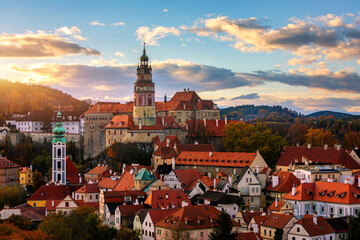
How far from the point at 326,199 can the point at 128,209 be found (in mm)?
19104

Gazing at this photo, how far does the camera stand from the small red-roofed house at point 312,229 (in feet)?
156

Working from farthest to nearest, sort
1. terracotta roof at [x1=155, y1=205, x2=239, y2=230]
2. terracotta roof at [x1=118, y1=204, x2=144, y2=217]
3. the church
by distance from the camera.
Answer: the church < terracotta roof at [x1=118, y1=204, x2=144, y2=217] < terracotta roof at [x1=155, y1=205, x2=239, y2=230]

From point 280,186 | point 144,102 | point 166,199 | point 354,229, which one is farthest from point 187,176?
point 354,229

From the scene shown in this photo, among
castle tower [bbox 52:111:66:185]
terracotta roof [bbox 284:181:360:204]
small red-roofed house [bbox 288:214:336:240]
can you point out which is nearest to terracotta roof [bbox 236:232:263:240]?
small red-roofed house [bbox 288:214:336:240]

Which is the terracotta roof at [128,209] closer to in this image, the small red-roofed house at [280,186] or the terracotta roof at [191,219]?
the terracotta roof at [191,219]

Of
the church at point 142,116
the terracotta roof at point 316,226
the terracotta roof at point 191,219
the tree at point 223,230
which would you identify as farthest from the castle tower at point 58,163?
the terracotta roof at point 316,226

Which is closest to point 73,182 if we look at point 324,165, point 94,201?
point 94,201

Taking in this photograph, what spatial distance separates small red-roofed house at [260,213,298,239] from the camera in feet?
162

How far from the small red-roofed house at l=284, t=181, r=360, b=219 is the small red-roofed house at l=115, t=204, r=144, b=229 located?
15.1 m

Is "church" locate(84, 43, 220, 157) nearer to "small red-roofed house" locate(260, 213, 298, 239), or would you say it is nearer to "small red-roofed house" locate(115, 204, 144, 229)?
"small red-roofed house" locate(115, 204, 144, 229)

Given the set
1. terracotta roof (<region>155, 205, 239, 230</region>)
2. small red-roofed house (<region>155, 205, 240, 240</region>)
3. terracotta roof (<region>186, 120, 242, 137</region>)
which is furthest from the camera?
terracotta roof (<region>186, 120, 242, 137</region>)

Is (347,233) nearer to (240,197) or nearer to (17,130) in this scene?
(240,197)

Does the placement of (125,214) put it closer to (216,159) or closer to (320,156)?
(216,159)

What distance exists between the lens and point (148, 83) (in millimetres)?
89500
